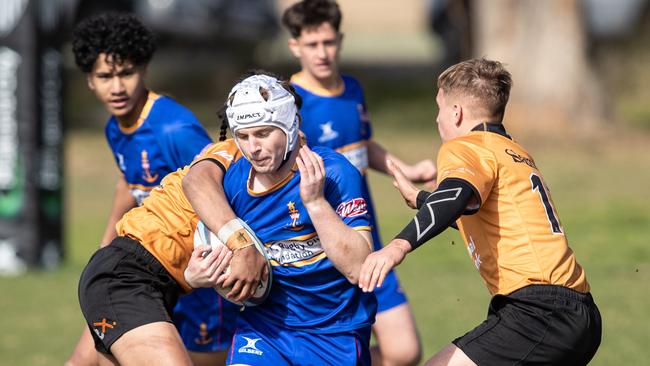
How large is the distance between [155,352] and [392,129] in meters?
21.3

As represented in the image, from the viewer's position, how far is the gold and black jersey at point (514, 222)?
4801mm

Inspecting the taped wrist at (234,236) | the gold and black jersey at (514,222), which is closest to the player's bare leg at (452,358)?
the gold and black jersey at (514,222)

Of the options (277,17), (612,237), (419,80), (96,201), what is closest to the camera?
(612,237)

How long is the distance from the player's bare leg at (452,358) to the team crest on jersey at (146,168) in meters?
2.03

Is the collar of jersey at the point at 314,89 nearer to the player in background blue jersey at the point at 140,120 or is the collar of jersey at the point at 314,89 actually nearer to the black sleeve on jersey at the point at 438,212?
the player in background blue jersey at the point at 140,120

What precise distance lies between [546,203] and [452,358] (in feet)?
2.50

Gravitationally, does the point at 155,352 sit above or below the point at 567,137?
above

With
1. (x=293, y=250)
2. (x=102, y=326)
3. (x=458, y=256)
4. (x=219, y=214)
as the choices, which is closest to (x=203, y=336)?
(x=102, y=326)

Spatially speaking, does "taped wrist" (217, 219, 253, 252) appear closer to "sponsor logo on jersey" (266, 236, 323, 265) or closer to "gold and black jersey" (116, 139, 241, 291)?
"sponsor logo on jersey" (266, 236, 323, 265)

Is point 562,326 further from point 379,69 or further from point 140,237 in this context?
point 379,69

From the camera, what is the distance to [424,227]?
4527 millimetres

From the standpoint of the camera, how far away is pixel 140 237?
5.25 metres

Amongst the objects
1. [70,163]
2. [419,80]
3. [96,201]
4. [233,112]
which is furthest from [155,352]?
[419,80]

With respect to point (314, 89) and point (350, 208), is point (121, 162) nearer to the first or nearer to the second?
point (314, 89)
